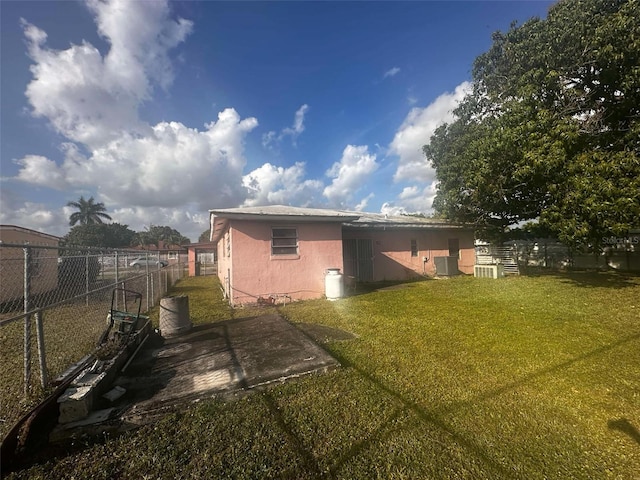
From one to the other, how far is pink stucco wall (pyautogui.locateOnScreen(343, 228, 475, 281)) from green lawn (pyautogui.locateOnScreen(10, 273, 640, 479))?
756cm

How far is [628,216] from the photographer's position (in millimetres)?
7203

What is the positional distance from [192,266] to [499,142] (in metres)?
22.3

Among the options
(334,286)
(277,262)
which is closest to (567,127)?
(334,286)

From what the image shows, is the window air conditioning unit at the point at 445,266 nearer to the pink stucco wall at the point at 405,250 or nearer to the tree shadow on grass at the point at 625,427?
the pink stucco wall at the point at 405,250

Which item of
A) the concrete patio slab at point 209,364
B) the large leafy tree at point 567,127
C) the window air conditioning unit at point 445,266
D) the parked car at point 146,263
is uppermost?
the large leafy tree at point 567,127

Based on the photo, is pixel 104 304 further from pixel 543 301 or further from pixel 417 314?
pixel 543 301

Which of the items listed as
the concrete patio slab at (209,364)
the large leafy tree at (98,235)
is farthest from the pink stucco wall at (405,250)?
the large leafy tree at (98,235)

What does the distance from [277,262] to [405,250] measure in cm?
731

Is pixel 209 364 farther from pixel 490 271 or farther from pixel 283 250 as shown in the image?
pixel 490 271

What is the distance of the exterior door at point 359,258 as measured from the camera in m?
12.2

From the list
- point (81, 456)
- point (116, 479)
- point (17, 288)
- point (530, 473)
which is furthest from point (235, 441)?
point (17, 288)

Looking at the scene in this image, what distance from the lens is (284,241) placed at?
9.02 m

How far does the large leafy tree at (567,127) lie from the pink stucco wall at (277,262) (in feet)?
20.7

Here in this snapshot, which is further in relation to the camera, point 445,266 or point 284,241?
point 445,266
